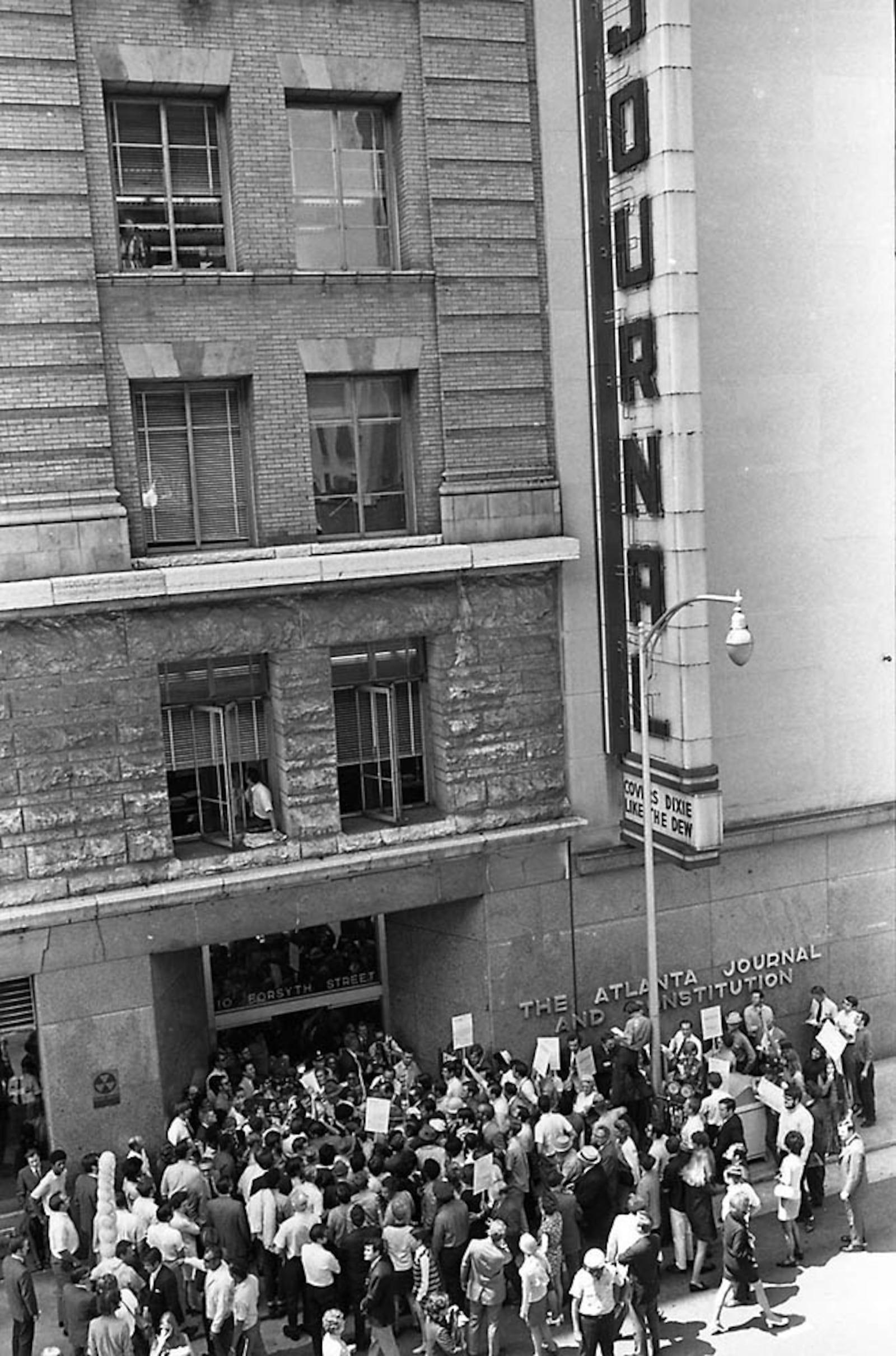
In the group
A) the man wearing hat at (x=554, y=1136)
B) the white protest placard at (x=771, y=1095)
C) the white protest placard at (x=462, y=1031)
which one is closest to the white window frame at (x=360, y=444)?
the white protest placard at (x=462, y=1031)

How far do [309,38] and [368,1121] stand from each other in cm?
1364

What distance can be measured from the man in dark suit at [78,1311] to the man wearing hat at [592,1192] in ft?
17.6

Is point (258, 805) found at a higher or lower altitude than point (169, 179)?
lower

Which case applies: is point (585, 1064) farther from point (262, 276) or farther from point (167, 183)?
point (167, 183)

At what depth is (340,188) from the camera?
734 inches

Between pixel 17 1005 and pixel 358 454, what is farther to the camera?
pixel 358 454

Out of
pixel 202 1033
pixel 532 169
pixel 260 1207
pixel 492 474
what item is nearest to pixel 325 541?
pixel 492 474

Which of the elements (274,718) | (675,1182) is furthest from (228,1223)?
(274,718)

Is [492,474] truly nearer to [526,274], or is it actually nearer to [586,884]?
[526,274]

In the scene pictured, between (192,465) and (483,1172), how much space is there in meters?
9.54

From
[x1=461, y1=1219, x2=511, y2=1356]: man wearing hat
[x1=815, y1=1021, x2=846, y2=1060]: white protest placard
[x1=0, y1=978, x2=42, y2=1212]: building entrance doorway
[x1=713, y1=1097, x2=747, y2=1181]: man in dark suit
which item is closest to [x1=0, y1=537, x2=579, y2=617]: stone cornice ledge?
[x1=0, y1=978, x2=42, y2=1212]: building entrance doorway

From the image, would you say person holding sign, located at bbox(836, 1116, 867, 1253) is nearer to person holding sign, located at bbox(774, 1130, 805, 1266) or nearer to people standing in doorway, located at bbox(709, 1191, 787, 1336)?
person holding sign, located at bbox(774, 1130, 805, 1266)

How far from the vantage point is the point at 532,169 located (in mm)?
19047

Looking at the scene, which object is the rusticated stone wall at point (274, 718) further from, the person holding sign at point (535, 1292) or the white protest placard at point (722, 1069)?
the person holding sign at point (535, 1292)
